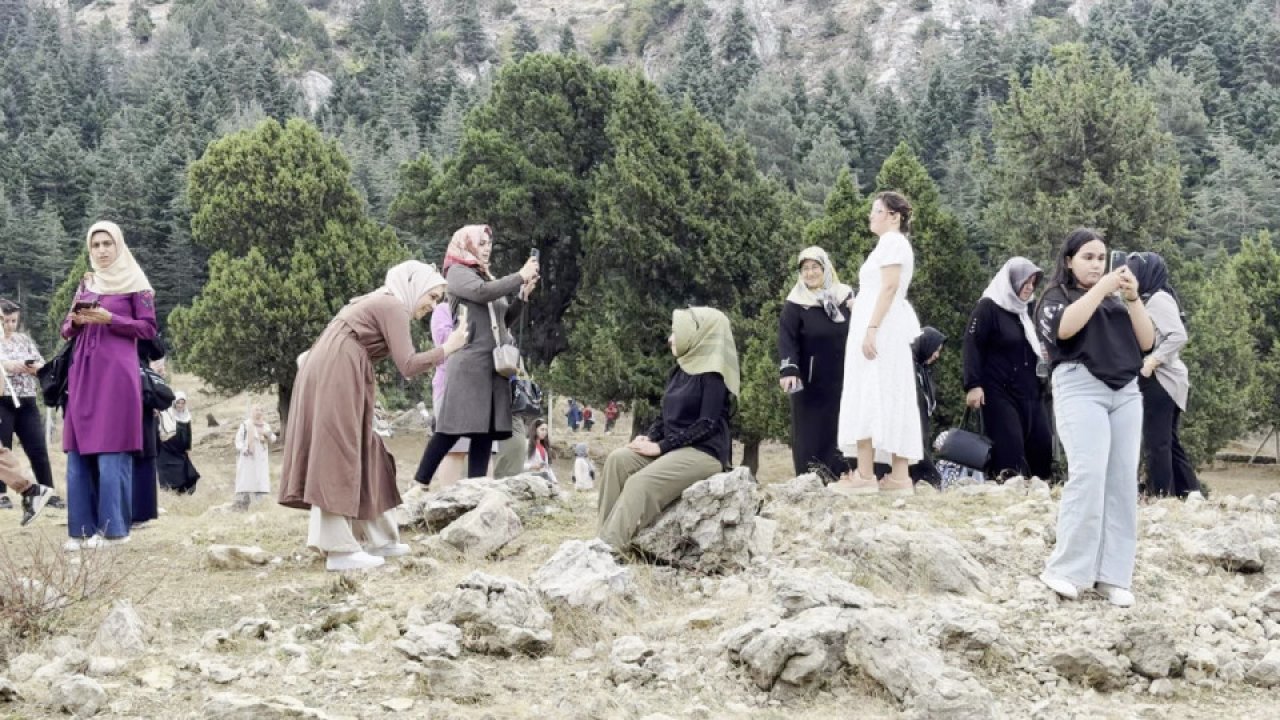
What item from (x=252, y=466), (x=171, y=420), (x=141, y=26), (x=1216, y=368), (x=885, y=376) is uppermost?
(x=141, y=26)

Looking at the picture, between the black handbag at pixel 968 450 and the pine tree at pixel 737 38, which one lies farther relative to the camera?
the pine tree at pixel 737 38

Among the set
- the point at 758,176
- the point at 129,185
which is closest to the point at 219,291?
the point at 758,176

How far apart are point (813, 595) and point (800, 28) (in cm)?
13835

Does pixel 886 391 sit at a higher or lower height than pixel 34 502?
higher

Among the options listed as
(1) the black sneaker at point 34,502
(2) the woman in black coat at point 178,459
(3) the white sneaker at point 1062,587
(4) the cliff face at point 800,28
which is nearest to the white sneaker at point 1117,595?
(3) the white sneaker at point 1062,587

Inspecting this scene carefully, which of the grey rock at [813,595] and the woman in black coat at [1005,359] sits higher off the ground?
the woman in black coat at [1005,359]

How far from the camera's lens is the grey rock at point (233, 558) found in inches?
279

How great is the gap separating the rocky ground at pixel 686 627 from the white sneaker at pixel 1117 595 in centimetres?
8

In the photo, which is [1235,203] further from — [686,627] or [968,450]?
[686,627]

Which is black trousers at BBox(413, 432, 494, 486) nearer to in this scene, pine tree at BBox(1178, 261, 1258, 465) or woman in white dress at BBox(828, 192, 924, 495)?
woman in white dress at BBox(828, 192, 924, 495)

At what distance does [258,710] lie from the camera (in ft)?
13.4

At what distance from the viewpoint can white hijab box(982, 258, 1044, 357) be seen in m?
9.20

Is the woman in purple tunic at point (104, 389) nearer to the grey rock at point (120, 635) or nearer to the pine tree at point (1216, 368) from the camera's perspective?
the grey rock at point (120, 635)

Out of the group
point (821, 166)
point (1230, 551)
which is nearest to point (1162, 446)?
point (1230, 551)
